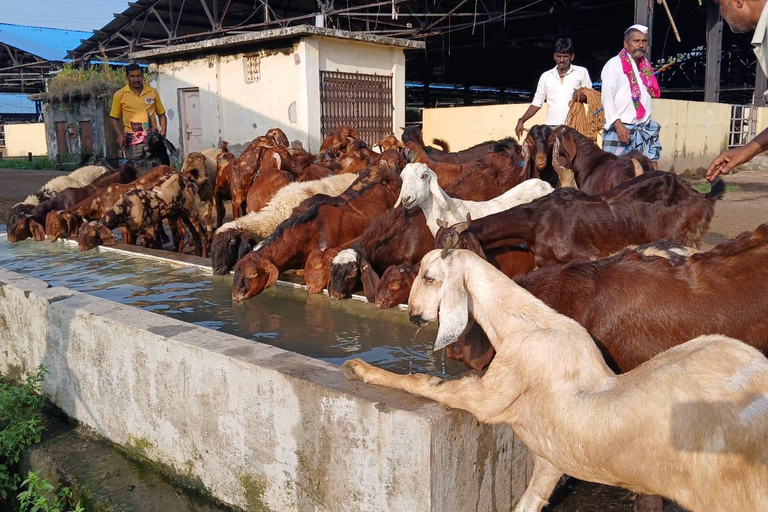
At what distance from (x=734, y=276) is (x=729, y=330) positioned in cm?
26

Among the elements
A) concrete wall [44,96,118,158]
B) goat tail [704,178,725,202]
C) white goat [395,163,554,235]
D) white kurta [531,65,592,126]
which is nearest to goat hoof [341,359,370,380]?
white goat [395,163,554,235]

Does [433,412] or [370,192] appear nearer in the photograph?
[433,412]

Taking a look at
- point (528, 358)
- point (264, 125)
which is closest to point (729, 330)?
point (528, 358)

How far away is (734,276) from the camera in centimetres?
314

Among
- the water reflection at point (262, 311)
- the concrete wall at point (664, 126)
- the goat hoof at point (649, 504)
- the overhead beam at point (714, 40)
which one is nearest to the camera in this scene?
the goat hoof at point (649, 504)

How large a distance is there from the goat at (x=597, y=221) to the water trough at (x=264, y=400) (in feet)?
2.88

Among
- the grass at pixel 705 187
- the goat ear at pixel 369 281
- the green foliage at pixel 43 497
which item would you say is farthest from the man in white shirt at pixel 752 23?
the grass at pixel 705 187

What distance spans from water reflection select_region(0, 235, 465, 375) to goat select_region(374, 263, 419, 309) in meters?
0.07

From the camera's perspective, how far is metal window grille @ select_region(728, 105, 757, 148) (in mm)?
17734

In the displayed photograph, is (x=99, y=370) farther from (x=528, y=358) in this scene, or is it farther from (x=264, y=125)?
(x=264, y=125)

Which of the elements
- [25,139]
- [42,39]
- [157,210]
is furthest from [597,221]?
[25,139]

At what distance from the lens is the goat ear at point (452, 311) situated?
9.66 feet

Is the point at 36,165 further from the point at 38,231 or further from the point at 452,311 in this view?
the point at 452,311

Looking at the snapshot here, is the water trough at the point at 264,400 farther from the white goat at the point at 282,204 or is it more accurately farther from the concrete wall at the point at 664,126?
the concrete wall at the point at 664,126
